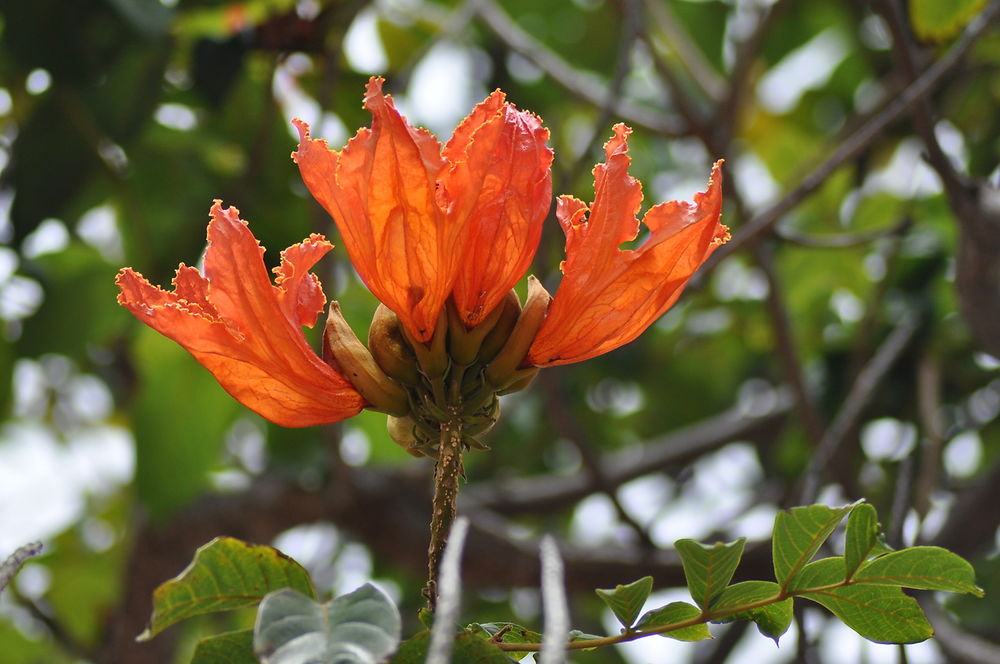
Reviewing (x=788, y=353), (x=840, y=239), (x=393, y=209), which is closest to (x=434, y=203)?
(x=393, y=209)

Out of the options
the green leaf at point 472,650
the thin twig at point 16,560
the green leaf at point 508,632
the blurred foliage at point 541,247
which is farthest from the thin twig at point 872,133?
the thin twig at point 16,560

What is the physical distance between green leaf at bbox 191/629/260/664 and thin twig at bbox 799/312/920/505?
36.3 inches

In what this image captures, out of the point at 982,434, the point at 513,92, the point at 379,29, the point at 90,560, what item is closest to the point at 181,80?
the point at 379,29

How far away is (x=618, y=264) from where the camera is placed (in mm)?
781

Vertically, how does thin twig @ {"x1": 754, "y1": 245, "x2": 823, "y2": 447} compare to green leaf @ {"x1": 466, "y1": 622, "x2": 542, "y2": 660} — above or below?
above

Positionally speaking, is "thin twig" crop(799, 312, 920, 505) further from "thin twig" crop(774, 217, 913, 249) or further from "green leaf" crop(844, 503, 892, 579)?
"green leaf" crop(844, 503, 892, 579)

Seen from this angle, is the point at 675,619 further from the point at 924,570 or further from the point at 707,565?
the point at 924,570

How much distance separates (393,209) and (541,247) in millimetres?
922

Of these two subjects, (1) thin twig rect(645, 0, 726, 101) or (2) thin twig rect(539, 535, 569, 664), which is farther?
(1) thin twig rect(645, 0, 726, 101)

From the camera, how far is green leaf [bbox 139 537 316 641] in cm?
66

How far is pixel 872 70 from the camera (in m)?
2.64

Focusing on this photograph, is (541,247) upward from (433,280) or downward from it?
upward

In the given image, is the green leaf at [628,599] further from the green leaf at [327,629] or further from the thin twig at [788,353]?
the thin twig at [788,353]

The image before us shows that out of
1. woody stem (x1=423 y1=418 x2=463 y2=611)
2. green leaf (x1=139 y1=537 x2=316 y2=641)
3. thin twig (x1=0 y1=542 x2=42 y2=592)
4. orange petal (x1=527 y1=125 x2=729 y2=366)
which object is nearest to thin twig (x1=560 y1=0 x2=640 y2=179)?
orange petal (x1=527 y1=125 x2=729 y2=366)
